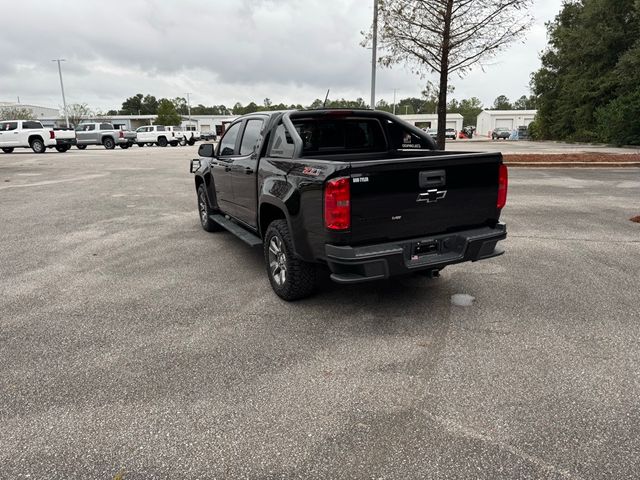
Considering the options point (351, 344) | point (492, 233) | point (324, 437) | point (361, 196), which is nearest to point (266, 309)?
point (351, 344)

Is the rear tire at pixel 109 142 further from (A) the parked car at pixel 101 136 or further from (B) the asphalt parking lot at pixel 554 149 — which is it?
(B) the asphalt parking lot at pixel 554 149

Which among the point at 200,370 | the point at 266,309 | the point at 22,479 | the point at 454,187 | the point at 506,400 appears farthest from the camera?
the point at 266,309

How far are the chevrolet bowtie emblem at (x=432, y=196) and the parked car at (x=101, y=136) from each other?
36.6m

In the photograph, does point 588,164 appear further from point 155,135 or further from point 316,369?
point 155,135

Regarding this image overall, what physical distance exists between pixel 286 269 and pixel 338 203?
1101 mm

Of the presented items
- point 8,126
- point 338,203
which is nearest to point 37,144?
point 8,126

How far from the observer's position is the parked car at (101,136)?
118 ft

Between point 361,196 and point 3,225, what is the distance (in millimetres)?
7399

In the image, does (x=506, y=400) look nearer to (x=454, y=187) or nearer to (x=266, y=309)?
(x=454, y=187)

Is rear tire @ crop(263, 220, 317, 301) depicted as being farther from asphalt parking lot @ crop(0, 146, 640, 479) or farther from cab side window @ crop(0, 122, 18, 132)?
cab side window @ crop(0, 122, 18, 132)

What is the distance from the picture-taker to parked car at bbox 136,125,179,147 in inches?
1644

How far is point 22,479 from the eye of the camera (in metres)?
2.30

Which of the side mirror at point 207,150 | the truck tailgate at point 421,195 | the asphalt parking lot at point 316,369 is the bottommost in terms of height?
the asphalt parking lot at point 316,369

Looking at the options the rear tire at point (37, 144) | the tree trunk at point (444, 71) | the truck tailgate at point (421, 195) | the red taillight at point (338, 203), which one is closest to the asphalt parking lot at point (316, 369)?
the truck tailgate at point (421, 195)
